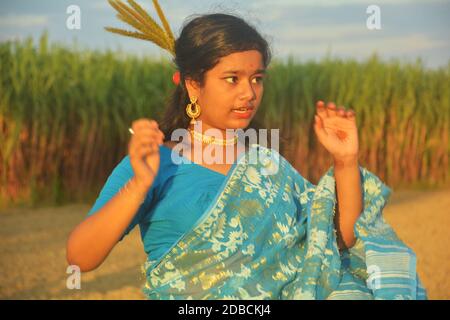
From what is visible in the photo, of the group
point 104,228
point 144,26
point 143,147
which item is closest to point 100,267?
point 144,26

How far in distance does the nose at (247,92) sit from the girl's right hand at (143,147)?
43cm

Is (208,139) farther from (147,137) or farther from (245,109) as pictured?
(147,137)

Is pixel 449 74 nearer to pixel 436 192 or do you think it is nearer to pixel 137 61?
pixel 436 192

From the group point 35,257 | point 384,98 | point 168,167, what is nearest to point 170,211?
point 168,167

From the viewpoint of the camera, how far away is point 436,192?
11.1m

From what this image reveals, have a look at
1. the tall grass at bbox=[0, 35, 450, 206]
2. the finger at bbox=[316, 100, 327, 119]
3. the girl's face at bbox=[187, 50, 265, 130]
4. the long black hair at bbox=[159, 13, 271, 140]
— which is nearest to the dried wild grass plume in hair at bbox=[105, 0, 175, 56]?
the long black hair at bbox=[159, 13, 271, 140]

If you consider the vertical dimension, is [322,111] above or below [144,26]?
below

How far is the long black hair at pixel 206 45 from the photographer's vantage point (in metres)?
2.97

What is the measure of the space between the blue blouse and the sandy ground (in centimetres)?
296

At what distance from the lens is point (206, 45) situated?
3002 millimetres

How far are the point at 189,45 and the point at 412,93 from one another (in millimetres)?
8543

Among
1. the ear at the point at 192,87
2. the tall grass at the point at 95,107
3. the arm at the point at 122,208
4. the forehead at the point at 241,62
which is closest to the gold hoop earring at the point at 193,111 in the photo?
the ear at the point at 192,87

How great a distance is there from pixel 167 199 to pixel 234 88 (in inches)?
16.9

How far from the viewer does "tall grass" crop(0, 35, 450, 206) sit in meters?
9.57
